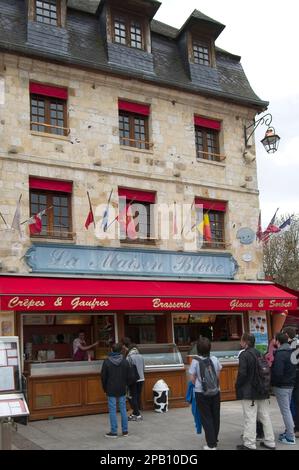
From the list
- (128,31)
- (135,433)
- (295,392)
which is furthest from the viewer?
(128,31)

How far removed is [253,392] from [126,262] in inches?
240

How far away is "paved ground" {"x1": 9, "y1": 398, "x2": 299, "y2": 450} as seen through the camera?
822 centimetres

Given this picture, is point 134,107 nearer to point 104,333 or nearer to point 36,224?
point 36,224

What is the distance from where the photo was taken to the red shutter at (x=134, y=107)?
14055 mm

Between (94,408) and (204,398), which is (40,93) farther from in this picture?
(204,398)

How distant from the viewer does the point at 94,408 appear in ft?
37.0

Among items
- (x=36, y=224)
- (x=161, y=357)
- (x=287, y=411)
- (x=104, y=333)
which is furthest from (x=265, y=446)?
(x=36, y=224)

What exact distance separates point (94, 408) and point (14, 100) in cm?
692

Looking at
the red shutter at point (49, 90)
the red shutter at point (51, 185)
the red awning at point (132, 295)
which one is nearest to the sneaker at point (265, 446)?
the red awning at point (132, 295)

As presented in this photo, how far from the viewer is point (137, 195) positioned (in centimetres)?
1384

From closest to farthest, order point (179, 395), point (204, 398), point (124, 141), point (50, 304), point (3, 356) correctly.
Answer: point (204, 398) < point (3, 356) < point (50, 304) < point (179, 395) < point (124, 141)

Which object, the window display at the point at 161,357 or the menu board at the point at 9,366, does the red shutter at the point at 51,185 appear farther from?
the menu board at the point at 9,366

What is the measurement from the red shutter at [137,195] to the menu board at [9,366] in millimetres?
6054
